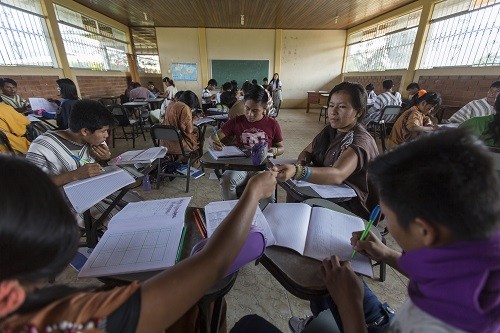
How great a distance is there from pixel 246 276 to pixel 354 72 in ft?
33.0

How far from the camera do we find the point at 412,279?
49cm

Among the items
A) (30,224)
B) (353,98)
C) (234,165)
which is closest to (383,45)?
(353,98)

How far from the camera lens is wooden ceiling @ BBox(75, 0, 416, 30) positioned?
6.32 meters

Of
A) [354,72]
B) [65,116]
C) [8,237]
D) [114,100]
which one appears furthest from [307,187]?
[354,72]

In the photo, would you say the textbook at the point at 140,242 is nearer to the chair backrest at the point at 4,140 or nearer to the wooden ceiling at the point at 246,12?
the chair backrest at the point at 4,140

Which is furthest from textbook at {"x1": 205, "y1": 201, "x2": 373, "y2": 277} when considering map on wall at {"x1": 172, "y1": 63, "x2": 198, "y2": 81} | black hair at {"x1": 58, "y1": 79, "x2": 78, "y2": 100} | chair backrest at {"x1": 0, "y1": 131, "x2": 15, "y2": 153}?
map on wall at {"x1": 172, "y1": 63, "x2": 198, "y2": 81}

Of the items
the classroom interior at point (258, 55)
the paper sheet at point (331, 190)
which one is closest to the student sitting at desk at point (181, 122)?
the classroom interior at point (258, 55)

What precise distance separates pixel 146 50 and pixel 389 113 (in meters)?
9.59

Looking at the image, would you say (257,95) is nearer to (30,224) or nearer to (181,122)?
(181,122)

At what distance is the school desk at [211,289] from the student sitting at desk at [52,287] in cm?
14

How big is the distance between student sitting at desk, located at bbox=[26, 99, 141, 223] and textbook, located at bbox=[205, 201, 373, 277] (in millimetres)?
886

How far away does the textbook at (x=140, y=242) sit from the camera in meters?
0.65

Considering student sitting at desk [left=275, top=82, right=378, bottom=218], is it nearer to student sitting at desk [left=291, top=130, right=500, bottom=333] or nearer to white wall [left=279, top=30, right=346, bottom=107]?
student sitting at desk [left=291, top=130, right=500, bottom=333]

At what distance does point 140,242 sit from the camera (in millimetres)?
737
